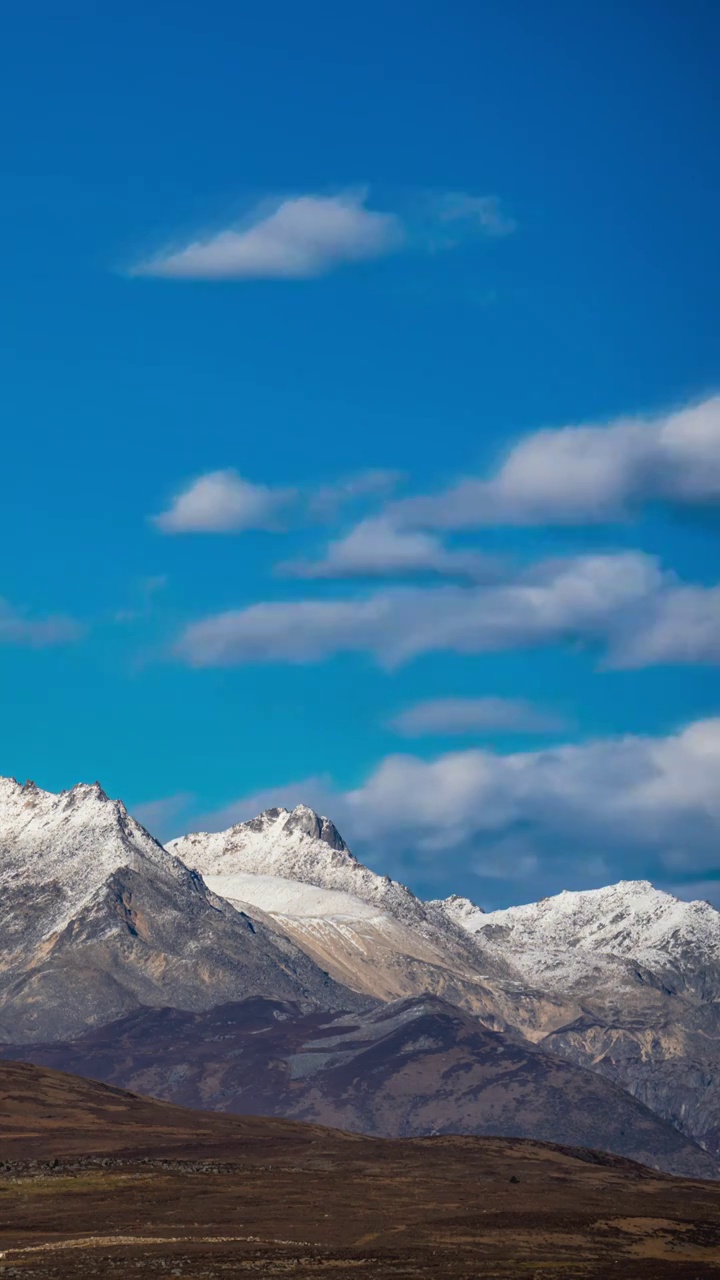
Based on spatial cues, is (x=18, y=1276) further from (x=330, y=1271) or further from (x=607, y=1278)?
(x=607, y=1278)

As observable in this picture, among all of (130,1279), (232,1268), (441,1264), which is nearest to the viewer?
(130,1279)

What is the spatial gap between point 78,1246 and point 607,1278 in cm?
5688

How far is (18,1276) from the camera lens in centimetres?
17175

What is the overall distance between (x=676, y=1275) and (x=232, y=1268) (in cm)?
5046

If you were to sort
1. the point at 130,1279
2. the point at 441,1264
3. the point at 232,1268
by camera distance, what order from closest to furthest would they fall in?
the point at 130,1279, the point at 232,1268, the point at 441,1264

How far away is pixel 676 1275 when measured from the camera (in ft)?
654

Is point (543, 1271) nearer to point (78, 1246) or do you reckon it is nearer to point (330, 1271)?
point (330, 1271)

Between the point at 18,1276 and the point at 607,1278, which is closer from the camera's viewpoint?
the point at 18,1276

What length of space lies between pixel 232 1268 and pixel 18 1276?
22.1 meters

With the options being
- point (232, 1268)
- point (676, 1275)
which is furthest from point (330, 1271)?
point (676, 1275)

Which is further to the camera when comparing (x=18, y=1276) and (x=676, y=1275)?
(x=676, y=1275)

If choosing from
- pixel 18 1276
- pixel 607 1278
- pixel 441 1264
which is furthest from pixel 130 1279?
pixel 607 1278

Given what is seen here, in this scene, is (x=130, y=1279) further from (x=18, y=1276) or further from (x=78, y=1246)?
(x=78, y=1246)

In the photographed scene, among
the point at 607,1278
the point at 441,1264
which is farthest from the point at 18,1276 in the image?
the point at 607,1278
